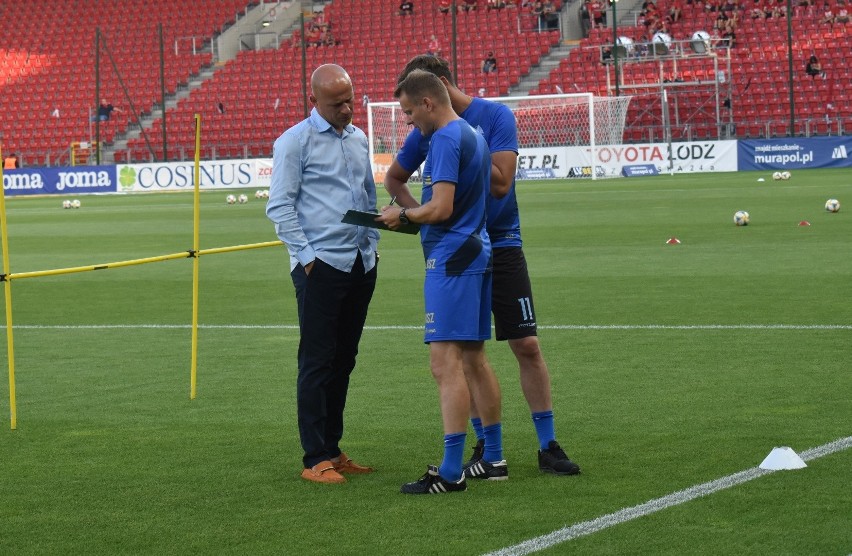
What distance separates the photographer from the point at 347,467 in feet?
22.6

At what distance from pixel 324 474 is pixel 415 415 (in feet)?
5.49

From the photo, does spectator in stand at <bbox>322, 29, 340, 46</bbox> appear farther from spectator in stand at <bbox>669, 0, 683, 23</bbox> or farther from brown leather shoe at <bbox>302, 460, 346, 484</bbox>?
brown leather shoe at <bbox>302, 460, 346, 484</bbox>

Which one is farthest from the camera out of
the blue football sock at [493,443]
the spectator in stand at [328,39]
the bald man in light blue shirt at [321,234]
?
the spectator in stand at [328,39]

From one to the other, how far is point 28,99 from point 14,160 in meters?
8.93

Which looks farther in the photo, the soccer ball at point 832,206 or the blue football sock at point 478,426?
the soccer ball at point 832,206

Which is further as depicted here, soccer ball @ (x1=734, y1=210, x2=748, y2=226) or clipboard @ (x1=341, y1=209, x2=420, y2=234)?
soccer ball @ (x1=734, y1=210, x2=748, y2=226)

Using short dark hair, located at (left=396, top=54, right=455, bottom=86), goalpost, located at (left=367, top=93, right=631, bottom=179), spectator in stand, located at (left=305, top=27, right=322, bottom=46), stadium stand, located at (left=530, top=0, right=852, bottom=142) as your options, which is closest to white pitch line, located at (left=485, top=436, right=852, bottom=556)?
short dark hair, located at (left=396, top=54, right=455, bottom=86)

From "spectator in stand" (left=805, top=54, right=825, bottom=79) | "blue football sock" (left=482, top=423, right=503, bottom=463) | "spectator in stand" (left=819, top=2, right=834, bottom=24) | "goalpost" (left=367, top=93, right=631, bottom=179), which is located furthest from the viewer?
"spectator in stand" (left=819, top=2, right=834, bottom=24)

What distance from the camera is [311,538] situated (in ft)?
18.3

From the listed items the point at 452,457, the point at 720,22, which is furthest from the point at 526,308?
the point at 720,22

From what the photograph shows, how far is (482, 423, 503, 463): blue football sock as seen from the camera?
660 cm

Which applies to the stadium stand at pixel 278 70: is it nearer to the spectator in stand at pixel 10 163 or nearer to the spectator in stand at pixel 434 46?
the spectator in stand at pixel 434 46

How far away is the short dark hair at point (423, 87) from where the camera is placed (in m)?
6.13

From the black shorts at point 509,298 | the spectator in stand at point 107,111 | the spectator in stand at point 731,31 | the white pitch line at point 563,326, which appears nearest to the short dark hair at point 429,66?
the black shorts at point 509,298
